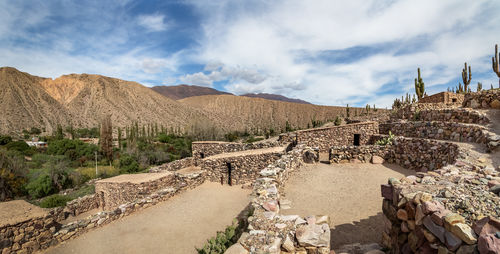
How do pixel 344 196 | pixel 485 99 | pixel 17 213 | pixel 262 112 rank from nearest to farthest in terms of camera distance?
pixel 344 196
pixel 17 213
pixel 485 99
pixel 262 112

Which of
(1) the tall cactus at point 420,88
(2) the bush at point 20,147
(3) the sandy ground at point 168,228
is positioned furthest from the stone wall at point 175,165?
(2) the bush at point 20,147

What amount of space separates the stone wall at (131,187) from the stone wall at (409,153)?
27.5 feet

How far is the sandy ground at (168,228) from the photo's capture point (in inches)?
273

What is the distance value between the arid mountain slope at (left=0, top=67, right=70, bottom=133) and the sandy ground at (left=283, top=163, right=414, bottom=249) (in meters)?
61.5

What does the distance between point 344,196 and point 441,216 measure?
4.03 m

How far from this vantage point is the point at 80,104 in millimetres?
62031

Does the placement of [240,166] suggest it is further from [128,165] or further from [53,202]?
[128,165]

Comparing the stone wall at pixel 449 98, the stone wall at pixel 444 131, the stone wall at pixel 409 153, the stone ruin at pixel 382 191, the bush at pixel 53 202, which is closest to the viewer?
the stone ruin at pixel 382 191

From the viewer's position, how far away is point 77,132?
4788cm

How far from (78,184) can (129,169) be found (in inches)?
158

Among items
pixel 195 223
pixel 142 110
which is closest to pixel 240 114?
pixel 142 110

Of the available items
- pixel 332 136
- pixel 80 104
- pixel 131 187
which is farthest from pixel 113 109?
pixel 332 136

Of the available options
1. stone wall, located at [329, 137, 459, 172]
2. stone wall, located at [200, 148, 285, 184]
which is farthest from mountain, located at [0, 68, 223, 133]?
stone wall, located at [329, 137, 459, 172]

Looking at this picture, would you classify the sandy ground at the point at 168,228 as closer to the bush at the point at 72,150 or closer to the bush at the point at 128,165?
the bush at the point at 128,165
